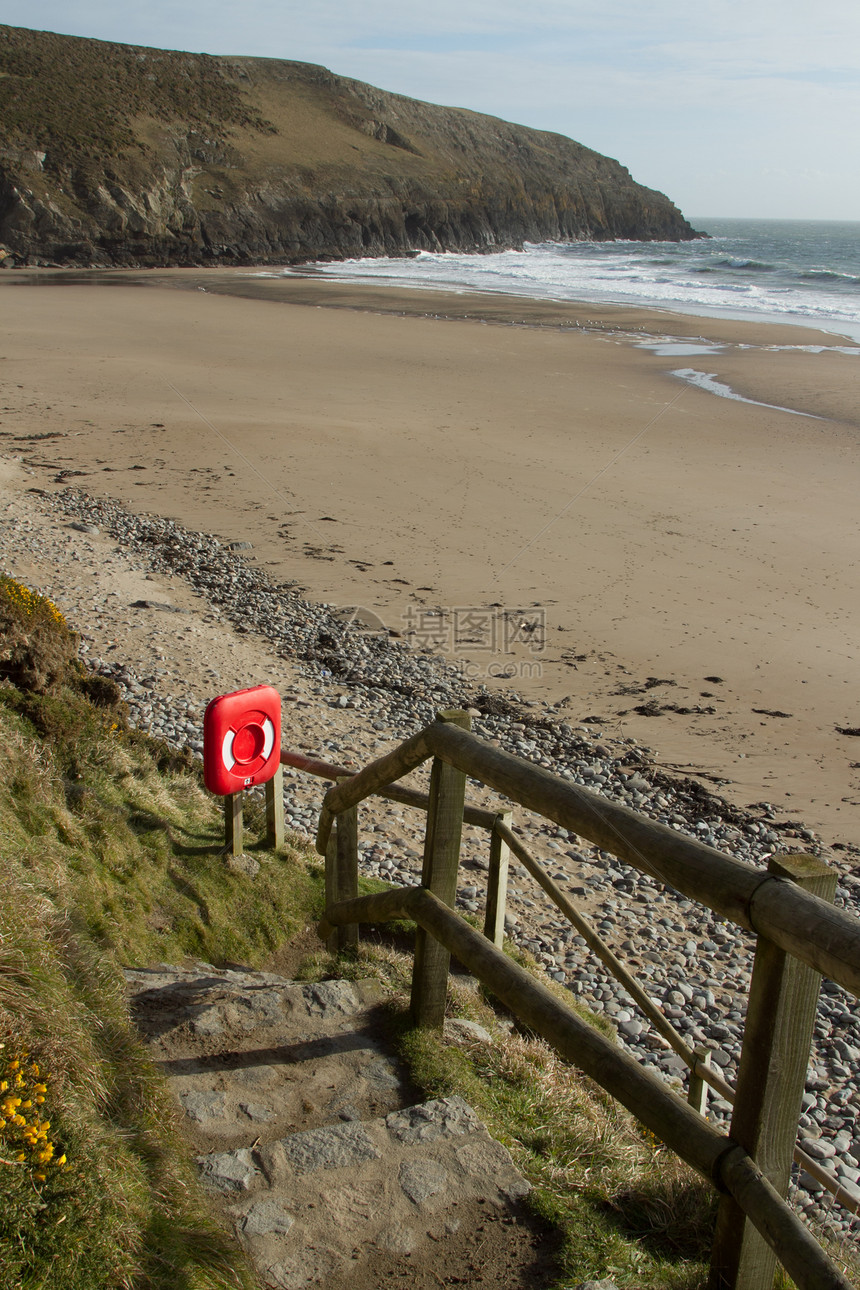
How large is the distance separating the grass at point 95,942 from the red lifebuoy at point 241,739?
1.68 feet

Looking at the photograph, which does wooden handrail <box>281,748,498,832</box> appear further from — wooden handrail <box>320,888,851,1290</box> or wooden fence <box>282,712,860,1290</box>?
wooden fence <box>282,712,860,1290</box>

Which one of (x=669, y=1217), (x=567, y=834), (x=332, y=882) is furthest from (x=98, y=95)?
(x=669, y=1217)

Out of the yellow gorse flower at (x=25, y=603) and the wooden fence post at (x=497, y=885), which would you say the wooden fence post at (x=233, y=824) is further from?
the yellow gorse flower at (x=25, y=603)

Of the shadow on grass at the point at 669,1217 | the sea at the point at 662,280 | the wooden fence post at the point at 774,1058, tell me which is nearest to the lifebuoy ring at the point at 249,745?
the shadow on grass at the point at 669,1217

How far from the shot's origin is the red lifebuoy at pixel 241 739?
187 inches

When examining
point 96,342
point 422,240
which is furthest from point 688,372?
point 422,240

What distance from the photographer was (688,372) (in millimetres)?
25906

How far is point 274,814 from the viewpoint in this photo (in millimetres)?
5457

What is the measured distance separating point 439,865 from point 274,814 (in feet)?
8.58

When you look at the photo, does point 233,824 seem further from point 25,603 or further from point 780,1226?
point 780,1226

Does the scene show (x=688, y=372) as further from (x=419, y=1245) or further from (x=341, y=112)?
(x=341, y=112)

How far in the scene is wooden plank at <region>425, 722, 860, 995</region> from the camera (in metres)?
1.62

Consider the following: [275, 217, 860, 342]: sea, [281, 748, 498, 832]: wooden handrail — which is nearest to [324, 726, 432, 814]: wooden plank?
[281, 748, 498, 832]: wooden handrail

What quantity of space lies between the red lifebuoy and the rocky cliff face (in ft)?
192
